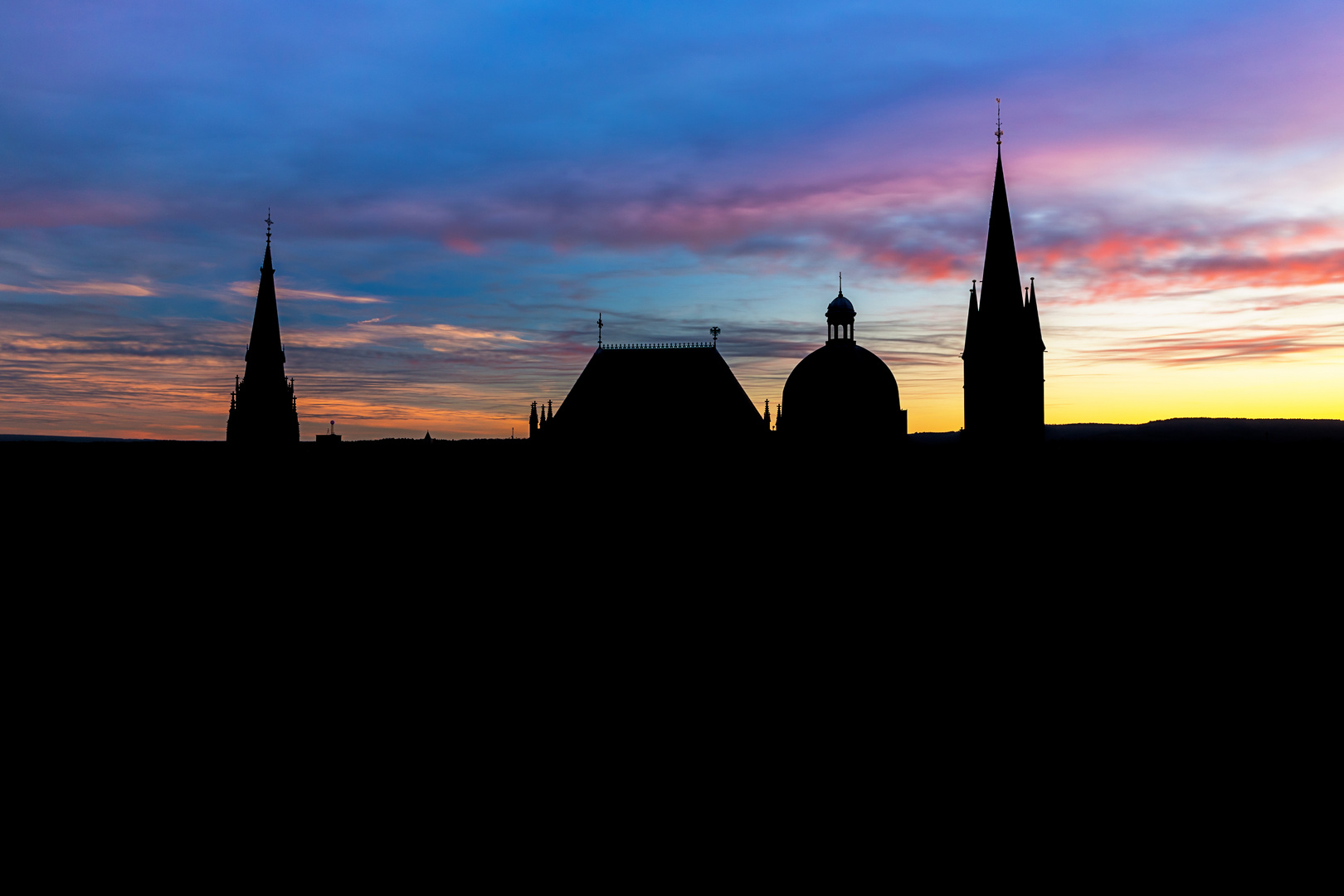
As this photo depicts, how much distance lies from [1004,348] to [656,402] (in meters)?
19.5

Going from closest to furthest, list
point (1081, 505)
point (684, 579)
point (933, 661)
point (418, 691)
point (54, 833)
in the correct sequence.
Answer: point (54, 833), point (418, 691), point (933, 661), point (684, 579), point (1081, 505)

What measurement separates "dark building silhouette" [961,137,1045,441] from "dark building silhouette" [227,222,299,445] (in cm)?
4211

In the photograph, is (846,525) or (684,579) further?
(846,525)

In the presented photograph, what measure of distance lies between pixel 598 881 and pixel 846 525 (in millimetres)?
35543

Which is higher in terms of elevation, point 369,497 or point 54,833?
point 369,497

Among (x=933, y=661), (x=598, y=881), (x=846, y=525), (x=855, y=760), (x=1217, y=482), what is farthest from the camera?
(x=1217, y=482)

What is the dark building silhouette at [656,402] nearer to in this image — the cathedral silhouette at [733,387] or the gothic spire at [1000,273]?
the cathedral silhouette at [733,387]

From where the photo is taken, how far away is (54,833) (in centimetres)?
1753

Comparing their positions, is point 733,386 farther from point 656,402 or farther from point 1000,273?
point 1000,273

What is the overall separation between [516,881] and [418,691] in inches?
473

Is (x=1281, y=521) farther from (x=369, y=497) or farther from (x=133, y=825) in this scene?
(x=133, y=825)

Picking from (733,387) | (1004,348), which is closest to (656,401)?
(733,387)

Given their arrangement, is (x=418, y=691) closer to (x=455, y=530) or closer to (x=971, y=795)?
(x=971, y=795)

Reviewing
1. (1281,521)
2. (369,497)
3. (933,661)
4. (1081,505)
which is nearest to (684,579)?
(933,661)
